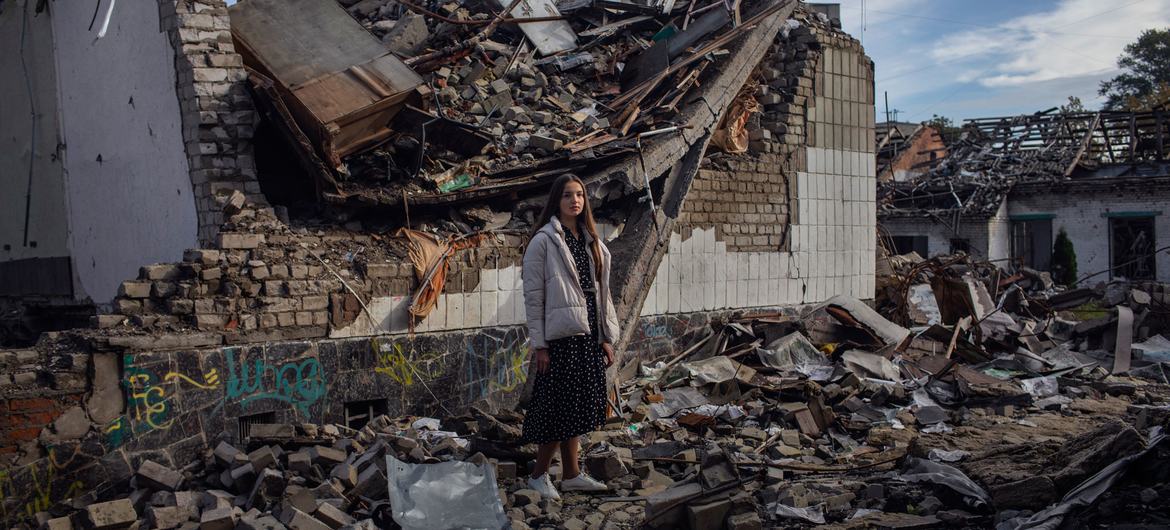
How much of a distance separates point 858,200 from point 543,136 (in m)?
5.28

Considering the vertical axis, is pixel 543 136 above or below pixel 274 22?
below

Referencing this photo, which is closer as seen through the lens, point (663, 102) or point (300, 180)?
point (300, 180)

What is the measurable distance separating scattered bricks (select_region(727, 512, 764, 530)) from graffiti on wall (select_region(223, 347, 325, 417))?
325 centimetres

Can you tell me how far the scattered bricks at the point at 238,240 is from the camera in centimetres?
609

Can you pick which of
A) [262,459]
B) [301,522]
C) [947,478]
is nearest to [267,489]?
[262,459]

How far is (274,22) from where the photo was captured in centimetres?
749

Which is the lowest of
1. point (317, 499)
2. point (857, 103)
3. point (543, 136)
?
point (317, 499)

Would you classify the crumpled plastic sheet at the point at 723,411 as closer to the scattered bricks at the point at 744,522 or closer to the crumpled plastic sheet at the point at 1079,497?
the scattered bricks at the point at 744,522

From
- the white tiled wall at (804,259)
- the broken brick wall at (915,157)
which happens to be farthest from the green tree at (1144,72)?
the white tiled wall at (804,259)

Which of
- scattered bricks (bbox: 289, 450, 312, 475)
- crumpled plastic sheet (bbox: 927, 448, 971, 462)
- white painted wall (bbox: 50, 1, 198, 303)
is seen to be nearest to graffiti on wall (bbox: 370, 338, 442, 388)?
scattered bricks (bbox: 289, 450, 312, 475)

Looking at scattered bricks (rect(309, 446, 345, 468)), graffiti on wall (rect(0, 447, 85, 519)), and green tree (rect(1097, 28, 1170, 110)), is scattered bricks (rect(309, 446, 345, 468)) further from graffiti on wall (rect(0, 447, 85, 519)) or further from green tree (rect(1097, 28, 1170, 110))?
green tree (rect(1097, 28, 1170, 110))

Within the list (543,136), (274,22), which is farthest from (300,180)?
(543,136)

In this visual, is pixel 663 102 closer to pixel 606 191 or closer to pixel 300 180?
pixel 606 191

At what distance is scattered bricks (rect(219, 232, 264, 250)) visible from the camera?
6090mm
